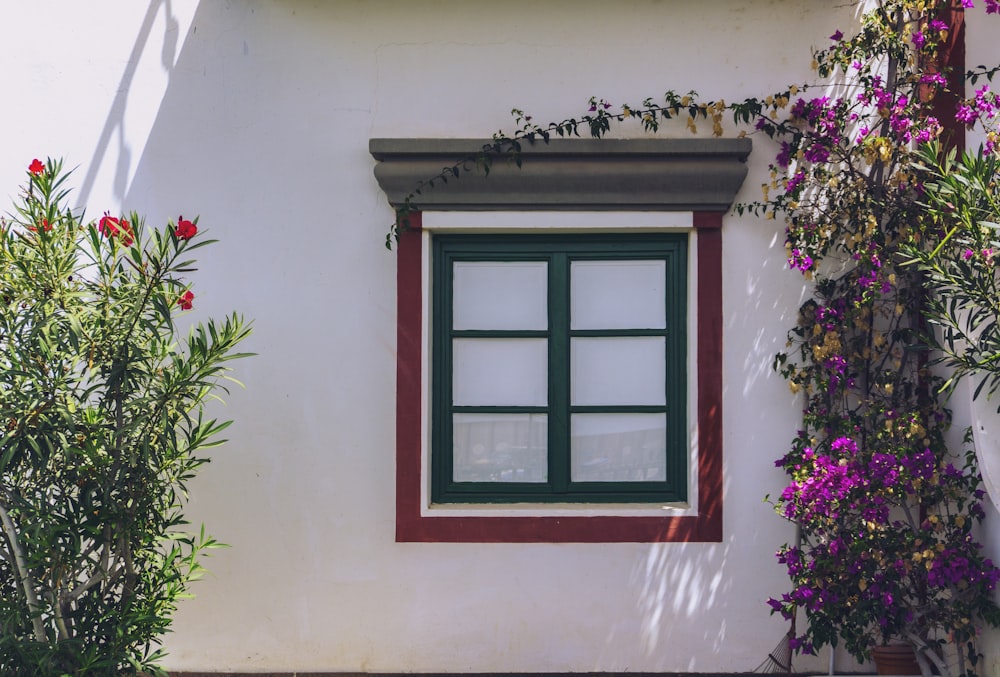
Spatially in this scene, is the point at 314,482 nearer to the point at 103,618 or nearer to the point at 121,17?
the point at 103,618

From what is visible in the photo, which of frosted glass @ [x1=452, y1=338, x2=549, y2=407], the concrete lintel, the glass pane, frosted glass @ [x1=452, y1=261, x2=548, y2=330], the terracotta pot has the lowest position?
the terracotta pot

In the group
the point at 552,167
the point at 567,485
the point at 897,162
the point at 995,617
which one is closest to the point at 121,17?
the point at 552,167

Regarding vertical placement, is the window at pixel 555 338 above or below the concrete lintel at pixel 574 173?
below

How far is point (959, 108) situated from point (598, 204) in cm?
→ 161

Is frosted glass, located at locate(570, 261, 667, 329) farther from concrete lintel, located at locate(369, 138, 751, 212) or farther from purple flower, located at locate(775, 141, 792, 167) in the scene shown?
purple flower, located at locate(775, 141, 792, 167)

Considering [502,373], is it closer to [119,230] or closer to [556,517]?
[556,517]

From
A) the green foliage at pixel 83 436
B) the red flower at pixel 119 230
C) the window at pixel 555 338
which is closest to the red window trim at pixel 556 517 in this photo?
the window at pixel 555 338

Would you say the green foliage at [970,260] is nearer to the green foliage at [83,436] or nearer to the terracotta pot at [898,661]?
the terracotta pot at [898,661]

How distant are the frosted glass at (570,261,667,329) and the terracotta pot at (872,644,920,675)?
1730mm

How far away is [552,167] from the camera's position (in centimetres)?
464

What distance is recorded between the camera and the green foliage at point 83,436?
145 inches

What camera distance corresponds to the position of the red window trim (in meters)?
4.64

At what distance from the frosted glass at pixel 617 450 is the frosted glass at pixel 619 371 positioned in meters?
0.09

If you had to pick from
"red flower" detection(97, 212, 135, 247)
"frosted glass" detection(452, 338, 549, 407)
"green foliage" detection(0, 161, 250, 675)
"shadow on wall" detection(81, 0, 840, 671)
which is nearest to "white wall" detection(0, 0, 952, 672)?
"shadow on wall" detection(81, 0, 840, 671)
